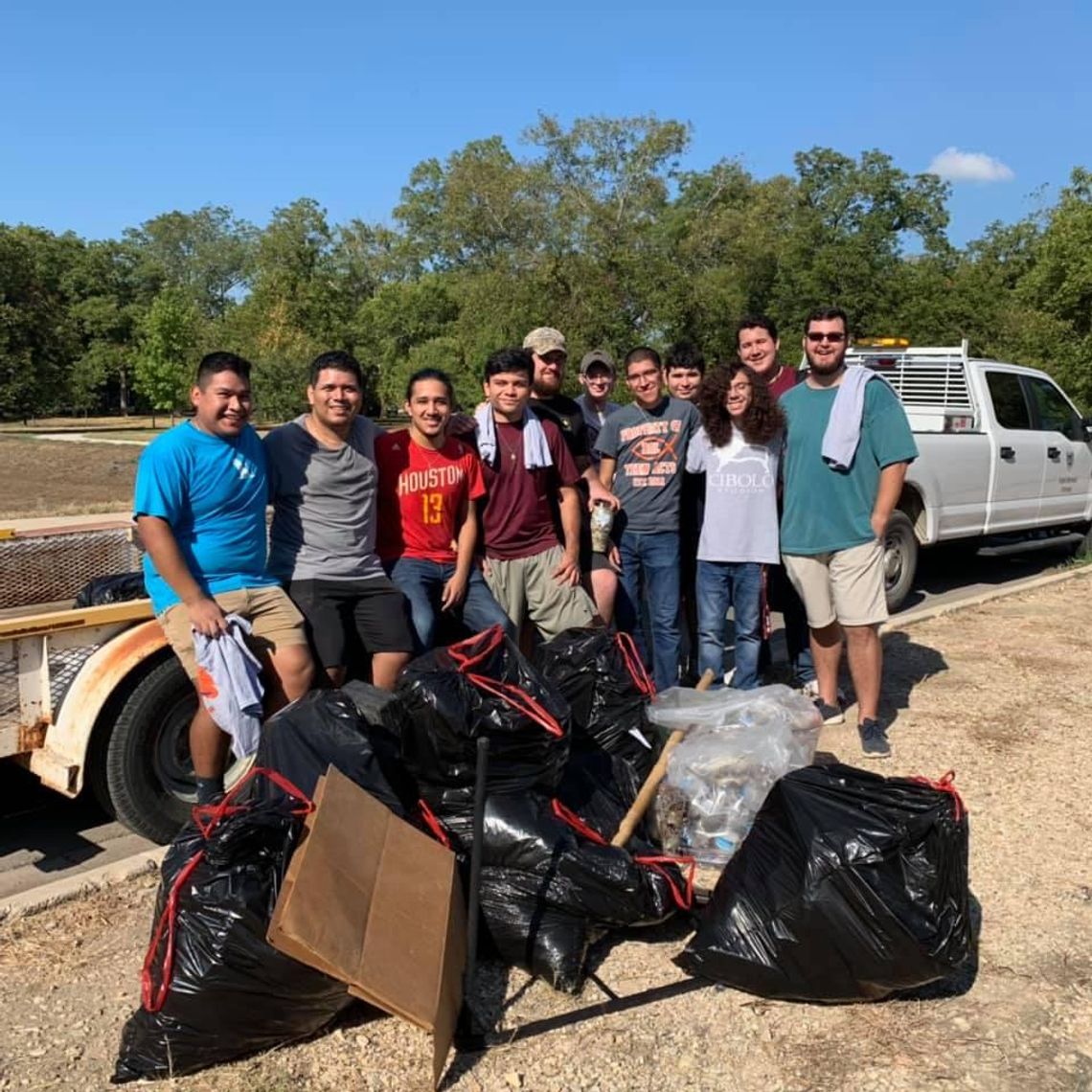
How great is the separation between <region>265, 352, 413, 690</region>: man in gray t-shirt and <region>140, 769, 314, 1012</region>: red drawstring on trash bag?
4.07ft

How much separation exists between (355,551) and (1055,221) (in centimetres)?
2261

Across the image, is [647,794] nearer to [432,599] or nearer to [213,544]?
[432,599]

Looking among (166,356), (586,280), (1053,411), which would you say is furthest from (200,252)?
(1053,411)

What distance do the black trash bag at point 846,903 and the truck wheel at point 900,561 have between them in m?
5.50

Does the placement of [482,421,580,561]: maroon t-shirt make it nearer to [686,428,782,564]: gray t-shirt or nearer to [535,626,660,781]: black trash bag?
[535,626,660,781]: black trash bag

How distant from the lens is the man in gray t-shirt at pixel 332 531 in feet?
13.3

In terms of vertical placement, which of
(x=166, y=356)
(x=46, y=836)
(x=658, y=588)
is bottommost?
(x=46, y=836)

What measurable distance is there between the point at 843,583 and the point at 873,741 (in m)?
0.78

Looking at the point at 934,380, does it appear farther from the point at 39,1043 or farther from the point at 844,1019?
the point at 39,1043

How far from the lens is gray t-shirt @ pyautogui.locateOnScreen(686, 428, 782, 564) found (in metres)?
4.89

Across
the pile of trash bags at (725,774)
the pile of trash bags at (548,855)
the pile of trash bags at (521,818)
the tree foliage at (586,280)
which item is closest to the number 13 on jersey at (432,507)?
the pile of trash bags at (548,855)

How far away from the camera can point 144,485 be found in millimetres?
3635

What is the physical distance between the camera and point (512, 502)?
15.1ft

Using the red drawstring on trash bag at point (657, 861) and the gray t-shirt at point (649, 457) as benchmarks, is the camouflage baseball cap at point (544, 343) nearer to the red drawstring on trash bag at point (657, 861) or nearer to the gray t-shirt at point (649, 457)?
the gray t-shirt at point (649, 457)
